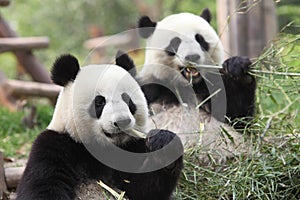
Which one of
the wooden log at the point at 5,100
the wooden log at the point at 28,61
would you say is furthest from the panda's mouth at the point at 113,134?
the wooden log at the point at 28,61

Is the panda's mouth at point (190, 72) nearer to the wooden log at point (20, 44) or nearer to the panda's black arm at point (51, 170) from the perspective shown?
the panda's black arm at point (51, 170)

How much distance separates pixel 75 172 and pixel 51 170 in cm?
20

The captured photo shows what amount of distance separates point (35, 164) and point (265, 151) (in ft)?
5.43

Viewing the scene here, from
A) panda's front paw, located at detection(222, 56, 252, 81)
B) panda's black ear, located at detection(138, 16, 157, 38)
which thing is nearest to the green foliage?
panda's black ear, located at detection(138, 16, 157, 38)

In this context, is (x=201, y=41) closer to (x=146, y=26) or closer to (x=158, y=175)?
(x=146, y=26)

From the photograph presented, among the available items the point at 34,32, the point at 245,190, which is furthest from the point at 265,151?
the point at 34,32

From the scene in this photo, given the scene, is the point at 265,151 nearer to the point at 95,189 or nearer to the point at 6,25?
the point at 95,189

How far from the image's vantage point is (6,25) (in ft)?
28.9

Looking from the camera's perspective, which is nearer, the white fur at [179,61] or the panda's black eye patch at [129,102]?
the panda's black eye patch at [129,102]

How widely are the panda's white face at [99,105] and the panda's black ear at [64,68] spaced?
76 mm

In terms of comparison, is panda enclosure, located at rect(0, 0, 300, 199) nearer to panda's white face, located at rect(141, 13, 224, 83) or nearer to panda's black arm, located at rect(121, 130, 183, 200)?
panda's white face, located at rect(141, 13, 224, 83)

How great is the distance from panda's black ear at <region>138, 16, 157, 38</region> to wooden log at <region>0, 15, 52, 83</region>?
12.8 feet

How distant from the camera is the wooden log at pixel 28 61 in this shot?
879 cm

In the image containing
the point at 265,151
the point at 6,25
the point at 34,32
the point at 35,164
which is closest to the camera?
the point at 35,164
